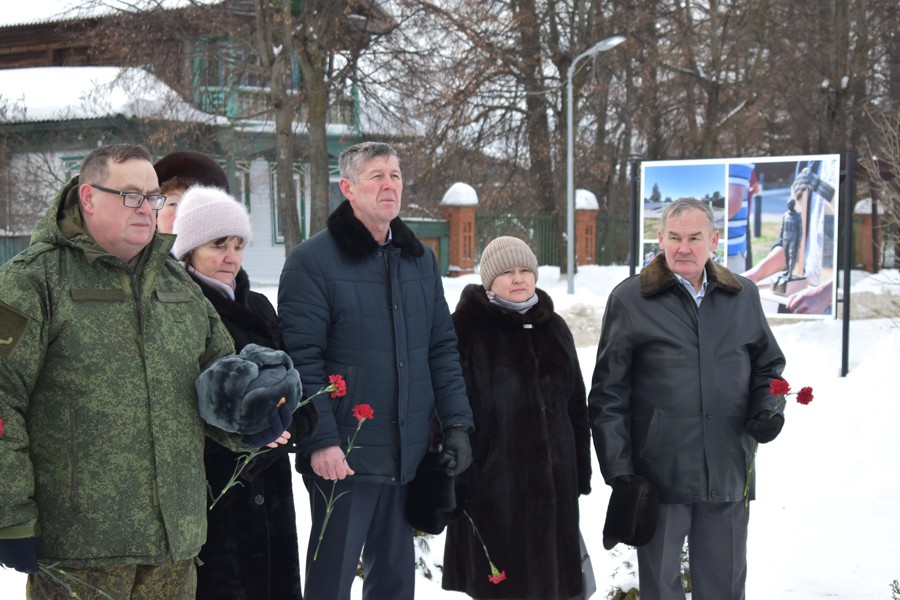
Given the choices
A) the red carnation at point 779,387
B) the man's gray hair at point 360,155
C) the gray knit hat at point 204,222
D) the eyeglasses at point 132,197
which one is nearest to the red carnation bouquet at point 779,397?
the red carnation at point 779,387

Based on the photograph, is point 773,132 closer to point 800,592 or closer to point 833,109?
point 833,109

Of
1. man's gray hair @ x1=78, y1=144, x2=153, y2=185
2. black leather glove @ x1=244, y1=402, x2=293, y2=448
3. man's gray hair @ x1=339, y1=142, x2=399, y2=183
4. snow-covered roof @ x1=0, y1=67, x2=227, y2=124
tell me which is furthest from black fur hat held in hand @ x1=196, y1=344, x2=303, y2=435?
snow-covered roof @ x1=0, y1=67, x2=227, y2=124

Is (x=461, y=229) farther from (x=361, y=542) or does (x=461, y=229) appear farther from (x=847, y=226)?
(x=361, y=542)

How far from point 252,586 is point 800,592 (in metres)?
2.96

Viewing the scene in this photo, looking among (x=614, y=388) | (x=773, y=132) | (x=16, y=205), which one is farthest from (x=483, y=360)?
(x=773, y=132)

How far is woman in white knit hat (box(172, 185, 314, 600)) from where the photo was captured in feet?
10.2

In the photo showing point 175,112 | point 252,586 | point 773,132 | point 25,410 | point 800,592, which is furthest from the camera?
point 773,132

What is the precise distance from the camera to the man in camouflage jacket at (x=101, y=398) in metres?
2.30

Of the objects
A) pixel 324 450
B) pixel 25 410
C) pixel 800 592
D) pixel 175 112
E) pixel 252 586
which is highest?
pixel 175 112

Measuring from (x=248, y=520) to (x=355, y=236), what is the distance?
1.10 m

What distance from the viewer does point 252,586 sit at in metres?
3.16

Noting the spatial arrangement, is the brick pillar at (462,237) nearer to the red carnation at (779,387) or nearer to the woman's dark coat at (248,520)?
the red carnation at (779,387)

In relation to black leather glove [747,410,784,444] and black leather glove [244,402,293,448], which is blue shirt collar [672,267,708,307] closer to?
black leather glove [747,410,784,444]

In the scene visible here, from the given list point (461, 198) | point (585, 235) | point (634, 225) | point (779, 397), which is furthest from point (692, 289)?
point (585, 235)
